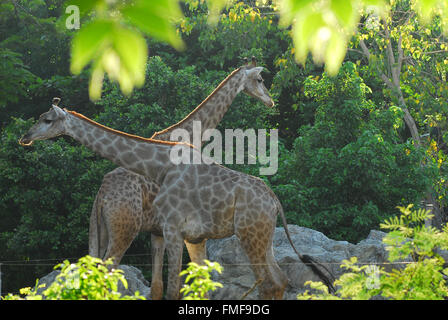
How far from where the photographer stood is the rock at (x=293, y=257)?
25.1 feet

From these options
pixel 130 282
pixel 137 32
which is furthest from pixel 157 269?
pixel 137 32

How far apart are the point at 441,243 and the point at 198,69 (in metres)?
12.2

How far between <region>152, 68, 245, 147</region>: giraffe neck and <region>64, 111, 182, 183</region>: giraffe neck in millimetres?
1023

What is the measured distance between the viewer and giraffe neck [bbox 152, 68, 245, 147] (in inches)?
312

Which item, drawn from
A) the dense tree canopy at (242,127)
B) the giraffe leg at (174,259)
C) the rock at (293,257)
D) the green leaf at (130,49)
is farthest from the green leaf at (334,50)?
the dense tree canopy at (242,127)

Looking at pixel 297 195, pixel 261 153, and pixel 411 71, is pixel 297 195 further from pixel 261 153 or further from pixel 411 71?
pixel 411 71

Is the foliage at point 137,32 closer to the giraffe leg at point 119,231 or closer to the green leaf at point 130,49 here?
the green leaf at point 130,49

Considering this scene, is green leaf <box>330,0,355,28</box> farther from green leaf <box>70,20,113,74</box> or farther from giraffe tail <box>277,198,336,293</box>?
giraffe tail <box>277,198,336,293</box>

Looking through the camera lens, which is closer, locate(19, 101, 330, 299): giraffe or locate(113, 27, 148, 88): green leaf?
locate(113, 27, 148, 88): green leaf

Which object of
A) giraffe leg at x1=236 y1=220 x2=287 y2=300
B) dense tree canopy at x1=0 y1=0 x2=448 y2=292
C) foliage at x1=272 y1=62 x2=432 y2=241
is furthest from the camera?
foliage at x1=272 y1=62 x2=432 y2=241

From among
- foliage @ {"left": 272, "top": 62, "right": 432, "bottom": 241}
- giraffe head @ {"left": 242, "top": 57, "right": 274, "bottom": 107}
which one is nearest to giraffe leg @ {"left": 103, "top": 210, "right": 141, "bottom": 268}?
giraffe head @ {"left": 242, "top": 57, "right": 274, "bottom": 107}

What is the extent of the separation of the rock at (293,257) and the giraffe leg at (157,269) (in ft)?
2.32
